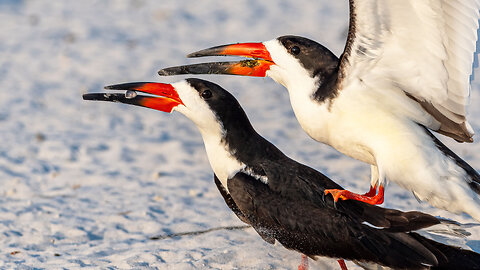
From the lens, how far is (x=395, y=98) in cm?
445

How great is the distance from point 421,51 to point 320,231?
1.13 metres

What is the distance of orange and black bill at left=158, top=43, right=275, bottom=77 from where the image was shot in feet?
15.3

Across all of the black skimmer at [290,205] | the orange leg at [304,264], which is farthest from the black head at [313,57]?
the orange leg at [304,264]

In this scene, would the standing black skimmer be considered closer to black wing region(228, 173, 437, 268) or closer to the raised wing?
the raised wing

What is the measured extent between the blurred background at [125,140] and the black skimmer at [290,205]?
61 centimetres

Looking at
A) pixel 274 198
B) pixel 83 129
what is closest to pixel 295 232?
pixel 274 198

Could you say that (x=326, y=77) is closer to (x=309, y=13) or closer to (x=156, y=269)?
(x=156, y=269)

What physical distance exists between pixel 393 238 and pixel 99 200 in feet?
9.10

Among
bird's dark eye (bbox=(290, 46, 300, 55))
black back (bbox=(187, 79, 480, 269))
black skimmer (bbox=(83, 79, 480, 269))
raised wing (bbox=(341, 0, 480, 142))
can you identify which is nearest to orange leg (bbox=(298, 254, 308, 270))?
black skimmer (bbox=(83, 79, 480, 269))

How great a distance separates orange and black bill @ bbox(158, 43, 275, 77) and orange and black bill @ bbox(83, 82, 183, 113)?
24cm

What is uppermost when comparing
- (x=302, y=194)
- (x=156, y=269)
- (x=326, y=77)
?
(x=326, y=77)

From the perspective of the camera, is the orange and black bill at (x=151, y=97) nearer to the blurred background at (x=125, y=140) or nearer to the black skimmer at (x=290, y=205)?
the black skimmer at (x=290, y=205)

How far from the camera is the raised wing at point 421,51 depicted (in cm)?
404

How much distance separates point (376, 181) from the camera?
4777mm
